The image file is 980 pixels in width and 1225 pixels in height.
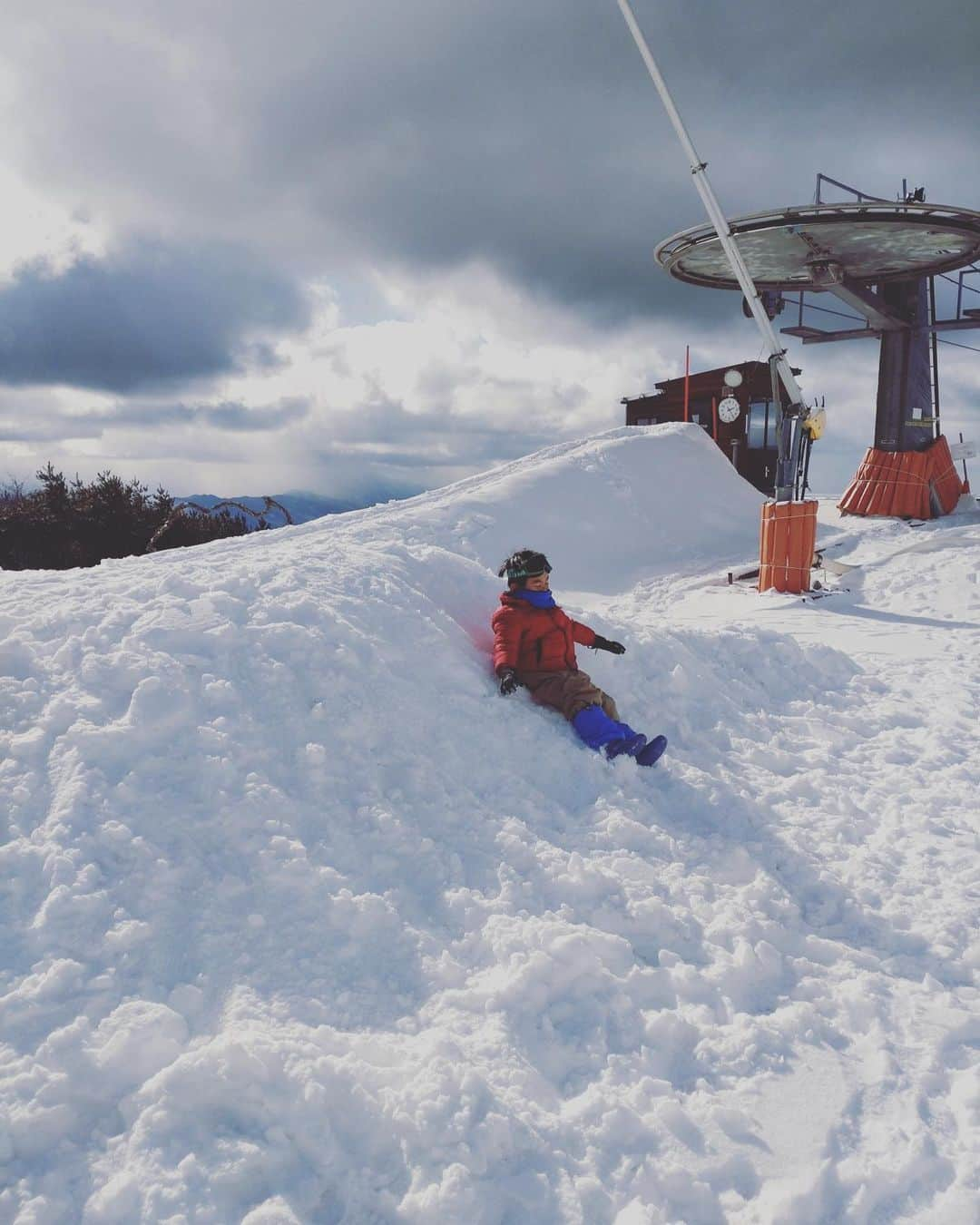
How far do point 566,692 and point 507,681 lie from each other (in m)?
0.38

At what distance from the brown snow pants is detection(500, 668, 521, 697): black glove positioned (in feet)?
0.39

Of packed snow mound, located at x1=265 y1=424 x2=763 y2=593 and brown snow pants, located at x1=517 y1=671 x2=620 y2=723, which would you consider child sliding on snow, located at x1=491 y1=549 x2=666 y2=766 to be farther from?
packed snow mound, located at x1=265 y1=424 x2=763 y2=593

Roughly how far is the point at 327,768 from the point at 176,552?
343 inches

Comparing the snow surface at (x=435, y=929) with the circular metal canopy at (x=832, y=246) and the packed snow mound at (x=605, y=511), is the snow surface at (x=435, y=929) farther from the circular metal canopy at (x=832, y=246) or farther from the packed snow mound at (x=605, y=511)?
the circular metal canopy at (x=832, y=246)

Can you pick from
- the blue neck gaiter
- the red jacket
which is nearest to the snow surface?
the red jacket

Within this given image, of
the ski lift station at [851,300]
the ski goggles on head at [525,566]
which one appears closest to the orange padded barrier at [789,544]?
the ski lift station at [851,300]

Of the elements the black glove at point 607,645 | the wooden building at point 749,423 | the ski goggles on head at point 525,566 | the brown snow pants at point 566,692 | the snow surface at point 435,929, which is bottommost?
the snow surface at point 435,929

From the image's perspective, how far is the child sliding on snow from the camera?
478 centimetres

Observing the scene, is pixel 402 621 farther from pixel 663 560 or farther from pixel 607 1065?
pixel 663 560

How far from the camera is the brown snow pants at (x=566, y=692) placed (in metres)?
4.93

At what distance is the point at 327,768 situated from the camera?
3949 mm

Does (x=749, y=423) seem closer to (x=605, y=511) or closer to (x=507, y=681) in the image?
(x=605, y=511)

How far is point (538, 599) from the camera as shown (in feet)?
17.5

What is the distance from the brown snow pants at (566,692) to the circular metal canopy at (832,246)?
31.5 ft
